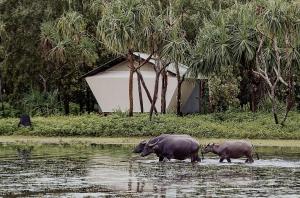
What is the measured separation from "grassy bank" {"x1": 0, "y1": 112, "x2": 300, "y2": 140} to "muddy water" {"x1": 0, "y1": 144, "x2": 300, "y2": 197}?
7339 millimetres

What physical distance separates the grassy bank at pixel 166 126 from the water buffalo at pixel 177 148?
38.7ft

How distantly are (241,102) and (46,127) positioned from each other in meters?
20.4

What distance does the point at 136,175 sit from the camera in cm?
2400

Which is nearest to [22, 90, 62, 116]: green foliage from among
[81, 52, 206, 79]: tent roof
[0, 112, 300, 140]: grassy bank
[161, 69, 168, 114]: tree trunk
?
[81, 52, 206, 79]: tent roof

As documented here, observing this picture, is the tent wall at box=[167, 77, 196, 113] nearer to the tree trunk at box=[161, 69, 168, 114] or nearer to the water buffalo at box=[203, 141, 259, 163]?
the tree trunk at box=[161, 69, 168, 114]

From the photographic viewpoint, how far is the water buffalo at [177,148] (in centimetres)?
2848

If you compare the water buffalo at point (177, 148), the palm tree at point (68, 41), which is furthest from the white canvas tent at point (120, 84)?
the water buffalo at point (177, 148)

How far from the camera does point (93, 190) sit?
795 inches

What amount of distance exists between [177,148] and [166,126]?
526 inches

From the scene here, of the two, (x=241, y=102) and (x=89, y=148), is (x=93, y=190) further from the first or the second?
(x=241, y=102)

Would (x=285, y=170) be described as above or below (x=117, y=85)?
below

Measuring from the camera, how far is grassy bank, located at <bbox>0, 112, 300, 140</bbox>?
41000mm

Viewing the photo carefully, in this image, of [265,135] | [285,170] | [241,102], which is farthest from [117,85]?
[285,170]

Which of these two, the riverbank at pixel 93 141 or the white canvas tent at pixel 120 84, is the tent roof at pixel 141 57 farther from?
the riverbank at pixel 93 141
